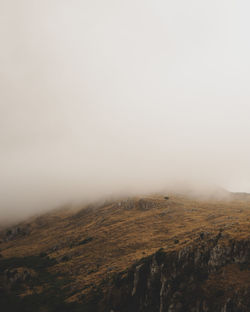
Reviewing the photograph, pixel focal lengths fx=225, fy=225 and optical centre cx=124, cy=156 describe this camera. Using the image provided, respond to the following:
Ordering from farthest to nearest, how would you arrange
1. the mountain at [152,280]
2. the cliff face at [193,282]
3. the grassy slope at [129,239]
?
the grassy slope at [129,239]
the mountain at [152,280]
the cliff face at [193,282]

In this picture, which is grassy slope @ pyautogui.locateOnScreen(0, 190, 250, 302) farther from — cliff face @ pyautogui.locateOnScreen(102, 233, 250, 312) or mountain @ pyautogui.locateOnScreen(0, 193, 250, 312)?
cliff face @ pyautogui.locateOnScreen(102, 233, 250, 312)

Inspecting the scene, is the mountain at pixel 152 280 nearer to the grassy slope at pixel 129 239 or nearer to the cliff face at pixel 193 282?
the cliff face at pixel 193 282

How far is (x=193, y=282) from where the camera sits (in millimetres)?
31156

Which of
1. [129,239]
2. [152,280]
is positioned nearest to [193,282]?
[152,280]

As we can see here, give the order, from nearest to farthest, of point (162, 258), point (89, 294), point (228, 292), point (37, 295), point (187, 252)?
1. point (228, 292)
2. point (187, 252)
3. point (162, 258)
4. point (89, 294)
5. point (37, 295)

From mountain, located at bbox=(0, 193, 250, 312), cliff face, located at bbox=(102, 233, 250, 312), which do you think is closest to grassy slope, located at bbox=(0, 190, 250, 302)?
mountain, located at bbox=(0, 193, 250, 312)

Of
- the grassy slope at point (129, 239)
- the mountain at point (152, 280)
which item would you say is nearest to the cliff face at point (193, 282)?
the mountain at point (152, 280)

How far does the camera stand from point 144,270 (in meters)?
40.6

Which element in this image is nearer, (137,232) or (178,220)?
(137,232)

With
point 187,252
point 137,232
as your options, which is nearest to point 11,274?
point 137,232

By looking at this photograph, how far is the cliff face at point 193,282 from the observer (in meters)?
27.2

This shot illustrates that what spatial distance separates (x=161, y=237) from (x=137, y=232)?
65.0ft

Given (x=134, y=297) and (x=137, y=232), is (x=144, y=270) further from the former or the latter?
(x=137, y=232)

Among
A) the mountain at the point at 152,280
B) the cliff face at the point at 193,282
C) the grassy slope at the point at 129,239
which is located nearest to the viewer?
the cliff face at the point at 193,282
